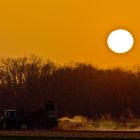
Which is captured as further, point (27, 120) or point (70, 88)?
point (70, 88)

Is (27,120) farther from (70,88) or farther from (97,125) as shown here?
(70,88)

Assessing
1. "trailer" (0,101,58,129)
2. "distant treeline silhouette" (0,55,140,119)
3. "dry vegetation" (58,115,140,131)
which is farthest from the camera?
"distant treeline silhouette" (0,55,140,119)

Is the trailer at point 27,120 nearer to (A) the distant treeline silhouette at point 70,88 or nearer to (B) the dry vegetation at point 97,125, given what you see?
(B) the dry vegetation at point 97,125

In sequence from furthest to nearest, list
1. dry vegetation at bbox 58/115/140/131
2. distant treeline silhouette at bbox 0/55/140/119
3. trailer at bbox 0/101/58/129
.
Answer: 1. distant treeline silhouette at bbox 0/55/140/119
2. trailer at bbox 0/101/58/129
3. dry vegetation at bbox 58/115/140/131

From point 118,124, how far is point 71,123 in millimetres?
4494

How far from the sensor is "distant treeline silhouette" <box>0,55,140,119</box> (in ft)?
328

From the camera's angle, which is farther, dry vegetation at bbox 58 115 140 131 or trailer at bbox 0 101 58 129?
trailer at bbox 0 101 58 129

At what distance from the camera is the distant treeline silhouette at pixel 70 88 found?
328 ft

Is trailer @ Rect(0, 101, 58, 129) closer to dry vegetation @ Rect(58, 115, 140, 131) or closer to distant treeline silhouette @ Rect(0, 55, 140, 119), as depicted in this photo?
dry vegetation @ Rect(58, 115, 140, 131)

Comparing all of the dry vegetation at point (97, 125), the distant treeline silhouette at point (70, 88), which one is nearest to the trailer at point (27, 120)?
the dry vegetation at point (97, 125)

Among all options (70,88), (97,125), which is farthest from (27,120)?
(70,88)

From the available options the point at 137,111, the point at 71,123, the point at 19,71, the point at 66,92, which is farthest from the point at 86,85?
the point at 71,123

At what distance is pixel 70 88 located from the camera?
11319cm

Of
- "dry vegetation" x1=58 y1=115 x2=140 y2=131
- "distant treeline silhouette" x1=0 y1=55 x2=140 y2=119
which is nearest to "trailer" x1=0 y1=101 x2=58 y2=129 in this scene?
"dry vegetation" x1=58 y1=115 x2=140 y2=131
